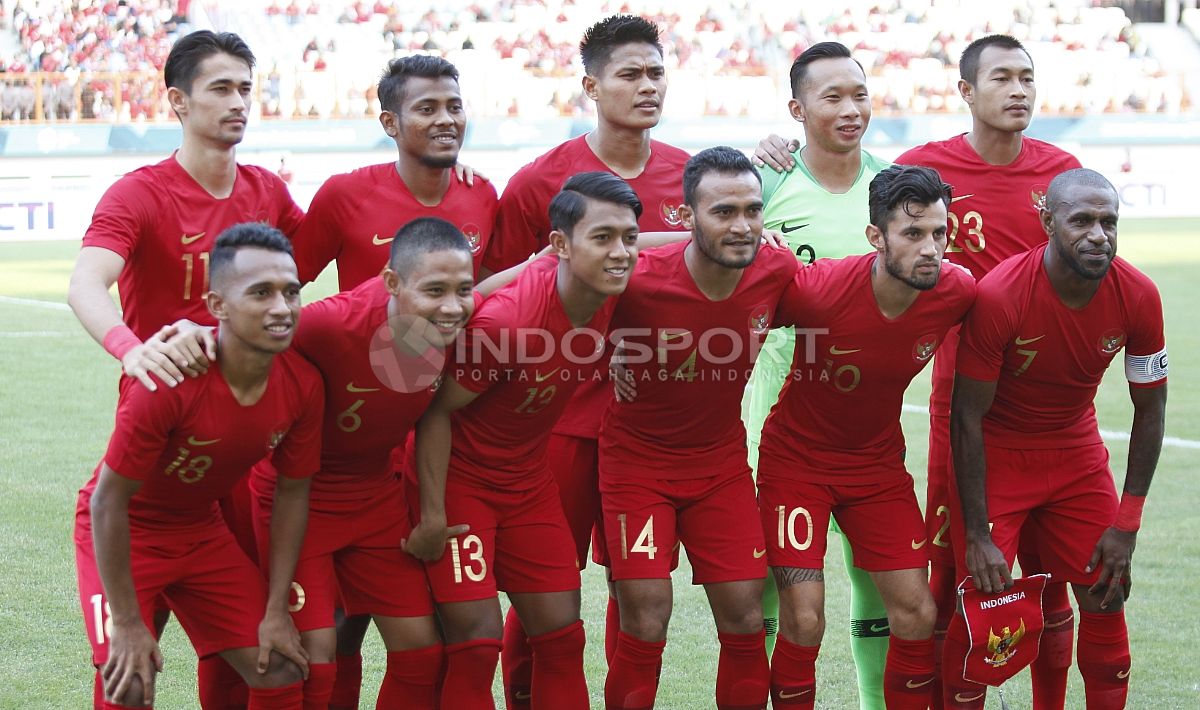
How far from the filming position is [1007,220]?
221 inches

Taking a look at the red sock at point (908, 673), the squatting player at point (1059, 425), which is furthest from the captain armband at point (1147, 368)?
the red sock at point (908, 673)

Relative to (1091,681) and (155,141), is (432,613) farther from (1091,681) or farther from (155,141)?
(155,141)

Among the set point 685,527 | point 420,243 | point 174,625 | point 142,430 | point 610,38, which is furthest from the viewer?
point 174,625

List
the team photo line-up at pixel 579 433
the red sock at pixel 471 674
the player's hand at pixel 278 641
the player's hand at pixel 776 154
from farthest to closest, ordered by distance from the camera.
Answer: the player's hand at pixel 776 154, the red sock at pixel 471 674, the team photo line-up at pixel 579 433, the player's hand at pixel 278 641

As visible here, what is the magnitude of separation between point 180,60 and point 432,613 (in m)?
2.23

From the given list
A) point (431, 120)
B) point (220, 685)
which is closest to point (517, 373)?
point (431, 120)

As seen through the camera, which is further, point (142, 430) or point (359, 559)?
point (359, 559)

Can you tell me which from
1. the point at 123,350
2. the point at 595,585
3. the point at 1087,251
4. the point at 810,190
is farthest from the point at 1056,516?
the point at 123,350

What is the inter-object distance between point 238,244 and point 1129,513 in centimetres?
333

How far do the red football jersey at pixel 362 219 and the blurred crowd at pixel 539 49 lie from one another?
22661 millimetres

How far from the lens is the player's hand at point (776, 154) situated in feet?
18.8

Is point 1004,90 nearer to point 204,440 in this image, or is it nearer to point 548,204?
point 548,204

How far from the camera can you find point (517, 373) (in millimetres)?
4785

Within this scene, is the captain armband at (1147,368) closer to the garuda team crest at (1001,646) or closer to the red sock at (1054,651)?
the red sock at (1054,651)
